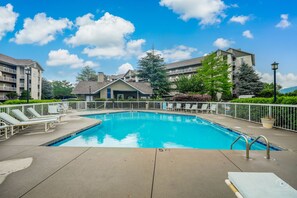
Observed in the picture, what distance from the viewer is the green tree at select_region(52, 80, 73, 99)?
5588 centimetres

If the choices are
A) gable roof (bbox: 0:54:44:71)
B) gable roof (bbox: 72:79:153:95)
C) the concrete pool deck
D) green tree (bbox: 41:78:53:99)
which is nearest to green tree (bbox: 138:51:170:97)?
gable roof (bbox: 72:79:153:95)

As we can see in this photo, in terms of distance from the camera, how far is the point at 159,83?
30875 millimetres

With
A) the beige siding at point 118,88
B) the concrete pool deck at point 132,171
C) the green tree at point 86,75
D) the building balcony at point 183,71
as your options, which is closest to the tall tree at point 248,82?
the building balcony at point 183,71

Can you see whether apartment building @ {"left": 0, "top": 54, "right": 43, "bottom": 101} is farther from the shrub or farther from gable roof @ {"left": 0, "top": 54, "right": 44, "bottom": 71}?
the shrub

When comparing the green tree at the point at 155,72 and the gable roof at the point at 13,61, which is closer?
the green tree at the point at 155,72

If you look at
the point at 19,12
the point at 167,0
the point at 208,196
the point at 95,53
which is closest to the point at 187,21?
the point at 167,0

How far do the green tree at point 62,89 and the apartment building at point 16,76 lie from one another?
1402 cm

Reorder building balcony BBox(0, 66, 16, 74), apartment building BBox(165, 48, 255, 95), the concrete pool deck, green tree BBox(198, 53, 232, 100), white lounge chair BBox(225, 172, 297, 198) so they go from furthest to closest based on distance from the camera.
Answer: apartment building BBox(165, 48, 255, 95) < building balcony BBox(0, 66, 16, 74) < green tree BBox(198, 53, 232, 100) < the concrete pool deck < white lounge chair BBox(225, 172, 297, 198)

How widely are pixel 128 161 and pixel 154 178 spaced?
36.2 inches

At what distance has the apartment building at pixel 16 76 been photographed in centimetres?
3459

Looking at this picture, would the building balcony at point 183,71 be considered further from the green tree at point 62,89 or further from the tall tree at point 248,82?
the green tree at point 62,89

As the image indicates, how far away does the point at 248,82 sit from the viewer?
110 feet

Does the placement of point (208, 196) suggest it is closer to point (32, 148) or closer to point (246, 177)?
point (246, 177)

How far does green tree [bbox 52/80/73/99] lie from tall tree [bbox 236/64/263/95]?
163 feet
